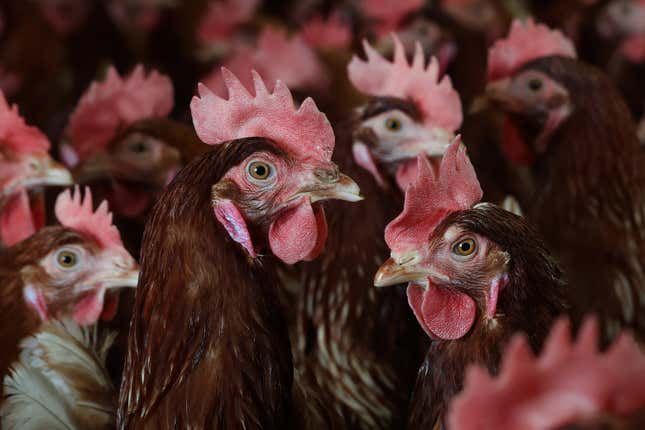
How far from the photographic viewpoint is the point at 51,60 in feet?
10.4

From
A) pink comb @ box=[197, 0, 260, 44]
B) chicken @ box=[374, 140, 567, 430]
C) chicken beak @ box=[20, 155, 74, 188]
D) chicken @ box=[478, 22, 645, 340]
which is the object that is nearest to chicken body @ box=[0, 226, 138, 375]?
chicken beak @ box=[20, 155, 74, 188]

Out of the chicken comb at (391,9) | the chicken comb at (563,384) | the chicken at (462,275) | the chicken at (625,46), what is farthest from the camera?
the chicken at (625,46)

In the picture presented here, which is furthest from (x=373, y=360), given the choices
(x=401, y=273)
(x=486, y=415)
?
(x=486, y=415)

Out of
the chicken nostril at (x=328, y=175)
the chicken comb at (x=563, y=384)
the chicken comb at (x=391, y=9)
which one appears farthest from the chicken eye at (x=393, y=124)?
the chicken comb at (x=391, y=9)

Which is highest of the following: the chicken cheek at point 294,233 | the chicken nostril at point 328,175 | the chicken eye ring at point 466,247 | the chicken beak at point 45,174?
the chicken beak at point 45,174

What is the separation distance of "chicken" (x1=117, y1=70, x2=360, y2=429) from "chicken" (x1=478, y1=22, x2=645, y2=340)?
2.82 feet

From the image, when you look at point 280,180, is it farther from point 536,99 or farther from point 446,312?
point 536,99

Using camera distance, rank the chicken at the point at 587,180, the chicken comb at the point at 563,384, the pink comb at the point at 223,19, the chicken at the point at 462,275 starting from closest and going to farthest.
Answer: the chicken comb at the point at 563,384 < the chicken at the point at 462,275 < the chicken at the point at 587,180 < the pink comb at the point at 223,19

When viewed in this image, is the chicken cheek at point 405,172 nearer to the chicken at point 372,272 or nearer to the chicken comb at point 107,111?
the chicken at point 372,272

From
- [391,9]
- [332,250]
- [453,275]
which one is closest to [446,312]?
[453,275]

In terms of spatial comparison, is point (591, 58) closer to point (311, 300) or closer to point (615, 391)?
point (311, 300)

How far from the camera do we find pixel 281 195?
1.37 metres

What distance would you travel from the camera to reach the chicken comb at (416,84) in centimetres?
186

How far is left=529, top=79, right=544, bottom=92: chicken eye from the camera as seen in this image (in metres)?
2.09
